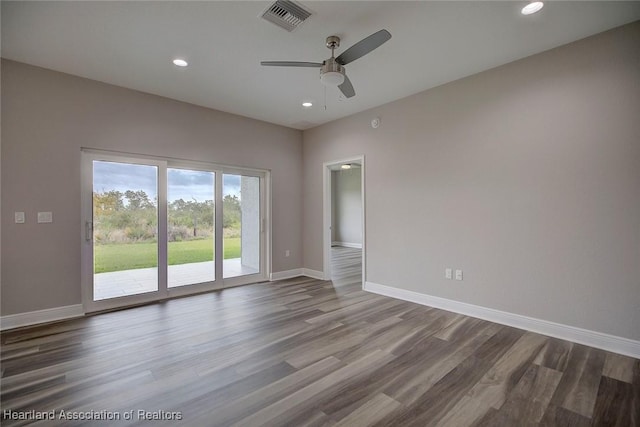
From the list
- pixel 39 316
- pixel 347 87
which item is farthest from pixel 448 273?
pixel 39 316

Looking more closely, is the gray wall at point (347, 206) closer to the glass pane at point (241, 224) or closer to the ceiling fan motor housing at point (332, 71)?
the glass pane at point (241, 224)

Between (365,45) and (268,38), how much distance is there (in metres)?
1.02

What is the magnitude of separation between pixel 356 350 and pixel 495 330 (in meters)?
1.65

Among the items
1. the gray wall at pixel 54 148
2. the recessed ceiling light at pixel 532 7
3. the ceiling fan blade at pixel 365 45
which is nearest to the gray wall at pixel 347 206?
the gray wall at pixel 54 148

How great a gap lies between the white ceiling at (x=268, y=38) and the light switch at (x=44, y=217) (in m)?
1.72

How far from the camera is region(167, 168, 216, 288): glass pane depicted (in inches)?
176

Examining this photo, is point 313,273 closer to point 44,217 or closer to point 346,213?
point 44,217

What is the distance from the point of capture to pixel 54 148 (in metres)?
3.45

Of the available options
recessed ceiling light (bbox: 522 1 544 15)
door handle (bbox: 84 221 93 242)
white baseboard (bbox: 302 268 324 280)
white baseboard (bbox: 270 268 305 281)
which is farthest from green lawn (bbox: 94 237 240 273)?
recessed ceiling light (bbox: 522 1 544 15)

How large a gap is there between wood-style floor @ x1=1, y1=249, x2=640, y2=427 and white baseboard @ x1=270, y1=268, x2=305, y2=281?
1.86m

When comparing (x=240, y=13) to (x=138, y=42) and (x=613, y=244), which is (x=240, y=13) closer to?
(x=138, y=42)

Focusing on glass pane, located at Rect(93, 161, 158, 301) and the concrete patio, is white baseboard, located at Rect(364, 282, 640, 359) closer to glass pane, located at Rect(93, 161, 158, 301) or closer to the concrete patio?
the concrete patio

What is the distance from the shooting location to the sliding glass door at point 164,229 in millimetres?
3826

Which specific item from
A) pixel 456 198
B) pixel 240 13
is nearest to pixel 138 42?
pixel 240 13
